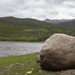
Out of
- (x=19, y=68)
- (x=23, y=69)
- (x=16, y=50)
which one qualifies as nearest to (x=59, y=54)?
(x=23, y=69)

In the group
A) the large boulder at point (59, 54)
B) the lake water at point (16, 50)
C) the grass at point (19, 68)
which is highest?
the large boulder at point (59, 54)

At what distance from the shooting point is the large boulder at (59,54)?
473 inches

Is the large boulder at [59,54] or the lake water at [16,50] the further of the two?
the lake water at [16,50]

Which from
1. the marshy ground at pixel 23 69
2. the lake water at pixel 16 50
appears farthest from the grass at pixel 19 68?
the lake water at pixel 16 50

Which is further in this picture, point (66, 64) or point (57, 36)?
point (57, 36)

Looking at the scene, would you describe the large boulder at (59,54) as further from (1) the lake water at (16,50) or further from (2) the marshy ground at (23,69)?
(1) the lake water at (16,50)

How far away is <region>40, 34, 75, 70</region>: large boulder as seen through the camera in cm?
1202

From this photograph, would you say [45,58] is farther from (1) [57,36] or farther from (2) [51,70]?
(1) [57,36]

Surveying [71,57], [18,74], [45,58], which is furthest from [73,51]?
[18,74]

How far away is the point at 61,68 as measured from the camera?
40.4ft

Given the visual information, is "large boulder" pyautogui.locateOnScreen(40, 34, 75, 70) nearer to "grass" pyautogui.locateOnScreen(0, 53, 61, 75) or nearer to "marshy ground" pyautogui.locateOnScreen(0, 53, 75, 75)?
"marshy ground" pyautogui.locateOnScreen(0, 53, 75, 75)

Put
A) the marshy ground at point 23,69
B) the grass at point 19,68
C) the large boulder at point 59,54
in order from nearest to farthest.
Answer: the marshy ground at point 23,69, the large boulder at point 59,54, the grass at point 19,68

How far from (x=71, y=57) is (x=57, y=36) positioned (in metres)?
3.30

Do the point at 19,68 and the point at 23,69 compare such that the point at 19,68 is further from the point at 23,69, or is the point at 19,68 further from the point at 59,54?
the point at 59,54
